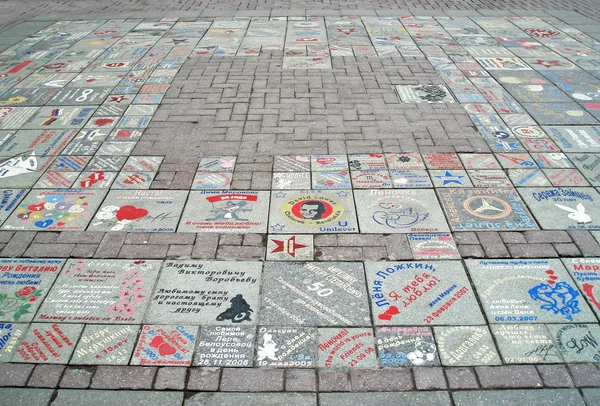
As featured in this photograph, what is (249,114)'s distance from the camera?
6328 mm

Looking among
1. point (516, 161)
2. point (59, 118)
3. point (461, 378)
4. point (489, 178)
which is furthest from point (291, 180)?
point (59, 118)

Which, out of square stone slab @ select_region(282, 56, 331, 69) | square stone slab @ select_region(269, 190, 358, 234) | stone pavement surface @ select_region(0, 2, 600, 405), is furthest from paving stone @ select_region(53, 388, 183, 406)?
square stone slab @ select_region(282, 56, 331, 69)

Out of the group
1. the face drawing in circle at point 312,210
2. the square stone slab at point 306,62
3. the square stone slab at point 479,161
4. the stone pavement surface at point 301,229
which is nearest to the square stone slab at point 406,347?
the stone pavement surface at point 301,229

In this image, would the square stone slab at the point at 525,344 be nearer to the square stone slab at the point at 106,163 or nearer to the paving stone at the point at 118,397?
the paving stone at the point at 118,397

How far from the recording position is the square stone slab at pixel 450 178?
4879 millimetres

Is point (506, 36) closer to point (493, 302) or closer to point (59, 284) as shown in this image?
point (493, 302)

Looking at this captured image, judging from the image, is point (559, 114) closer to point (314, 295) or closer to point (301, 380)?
point (314, 295)

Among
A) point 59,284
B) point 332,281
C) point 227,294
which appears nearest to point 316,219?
point 332,281

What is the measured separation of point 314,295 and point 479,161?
2.70 meters

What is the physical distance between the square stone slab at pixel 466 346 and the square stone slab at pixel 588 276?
908mm

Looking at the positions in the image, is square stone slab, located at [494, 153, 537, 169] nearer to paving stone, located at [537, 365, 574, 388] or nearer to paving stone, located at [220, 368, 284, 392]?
paving stone, located at [537, 365, 574, 388]

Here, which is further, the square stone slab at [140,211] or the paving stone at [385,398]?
the square stone slab at [140,211]

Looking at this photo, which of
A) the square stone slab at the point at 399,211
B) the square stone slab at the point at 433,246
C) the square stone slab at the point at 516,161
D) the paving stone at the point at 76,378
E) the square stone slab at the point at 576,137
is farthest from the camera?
the square stone slab at the point at 576,137

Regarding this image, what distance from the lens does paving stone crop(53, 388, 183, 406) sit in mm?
2943
